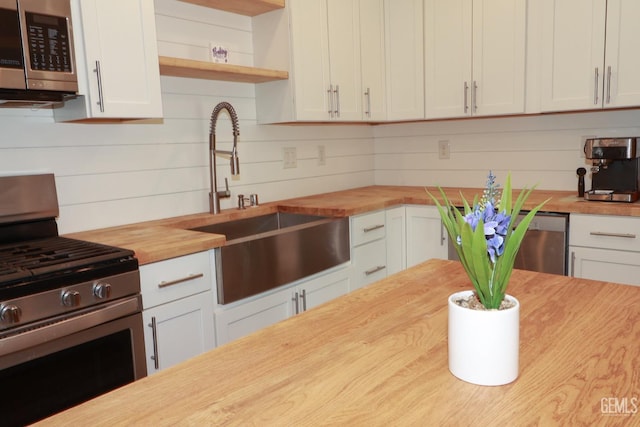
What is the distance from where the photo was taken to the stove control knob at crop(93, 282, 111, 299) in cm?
160

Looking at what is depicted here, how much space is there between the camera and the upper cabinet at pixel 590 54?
8.18 feet

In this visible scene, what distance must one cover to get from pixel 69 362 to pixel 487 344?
1.29m

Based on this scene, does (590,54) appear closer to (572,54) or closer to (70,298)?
(572,54)

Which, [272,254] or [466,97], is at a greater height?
[466,97]

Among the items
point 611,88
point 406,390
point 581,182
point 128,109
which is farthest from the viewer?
point 581,182

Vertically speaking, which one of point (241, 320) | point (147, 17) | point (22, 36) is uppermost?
point (147, 17)

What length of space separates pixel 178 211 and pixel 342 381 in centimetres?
192

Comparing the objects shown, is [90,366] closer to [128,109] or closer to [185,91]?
[128,109]

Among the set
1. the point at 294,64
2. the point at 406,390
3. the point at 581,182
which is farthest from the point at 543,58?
the point at 406,390

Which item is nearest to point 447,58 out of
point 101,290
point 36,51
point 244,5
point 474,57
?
point 474,57

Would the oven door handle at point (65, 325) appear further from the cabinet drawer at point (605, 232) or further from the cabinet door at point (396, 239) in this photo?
the cabinet drawer at point (605, 232)

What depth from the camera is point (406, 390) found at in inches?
32.4

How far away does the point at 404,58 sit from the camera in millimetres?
3250

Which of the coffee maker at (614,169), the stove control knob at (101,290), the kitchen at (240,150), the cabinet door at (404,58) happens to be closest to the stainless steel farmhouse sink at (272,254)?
the kitchen at (240,150)
